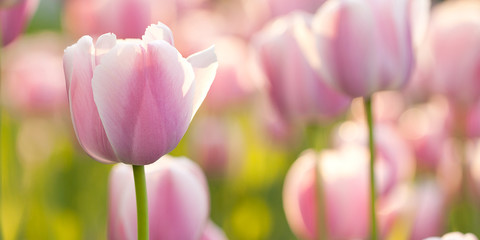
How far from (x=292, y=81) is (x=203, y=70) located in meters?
0.43

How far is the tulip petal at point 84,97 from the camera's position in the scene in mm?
587

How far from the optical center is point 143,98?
0.58m

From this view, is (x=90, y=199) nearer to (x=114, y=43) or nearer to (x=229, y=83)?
(x=229, y=83)

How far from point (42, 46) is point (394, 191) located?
162cm

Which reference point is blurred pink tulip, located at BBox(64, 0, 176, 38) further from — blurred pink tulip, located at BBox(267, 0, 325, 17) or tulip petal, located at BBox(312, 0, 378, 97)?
tulip petal, located at BBox(312, 0, 378, 97)

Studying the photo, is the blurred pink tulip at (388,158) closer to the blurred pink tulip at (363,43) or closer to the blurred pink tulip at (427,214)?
the blurred pink tulip at (427,214)

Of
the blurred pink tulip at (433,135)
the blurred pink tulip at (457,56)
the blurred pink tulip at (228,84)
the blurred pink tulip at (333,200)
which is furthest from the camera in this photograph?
the blurred pink tulip at (228,84)

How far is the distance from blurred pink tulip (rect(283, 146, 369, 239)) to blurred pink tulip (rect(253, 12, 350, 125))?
7cm

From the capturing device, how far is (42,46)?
2.42 meters

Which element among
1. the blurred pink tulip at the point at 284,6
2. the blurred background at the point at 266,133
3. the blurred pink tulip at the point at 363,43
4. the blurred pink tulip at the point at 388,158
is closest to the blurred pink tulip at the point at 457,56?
the blurred background at the point at 266,133

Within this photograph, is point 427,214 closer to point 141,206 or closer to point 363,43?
point 363,43

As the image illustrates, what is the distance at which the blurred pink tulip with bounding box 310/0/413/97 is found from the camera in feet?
2.64

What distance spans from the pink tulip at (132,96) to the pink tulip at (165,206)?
0.13 meters

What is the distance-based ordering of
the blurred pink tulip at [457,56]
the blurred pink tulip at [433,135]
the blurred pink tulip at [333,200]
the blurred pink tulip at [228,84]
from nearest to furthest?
the blurred pink tulip at [333,200] → the blurred pink tulip at [457,56] → the blurred pink tulip at [433,135] → the blurred pink tulip at [228,84]
